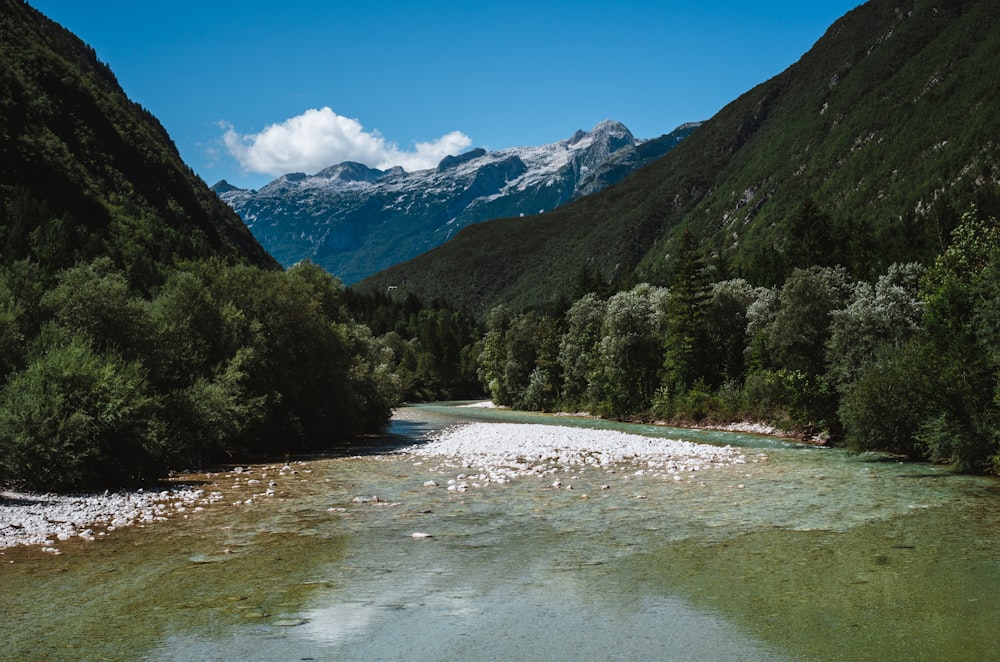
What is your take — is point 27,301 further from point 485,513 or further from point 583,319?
point 583,319

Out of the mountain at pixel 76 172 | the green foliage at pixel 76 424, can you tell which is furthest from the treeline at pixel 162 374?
the mountain at pixel 76 172

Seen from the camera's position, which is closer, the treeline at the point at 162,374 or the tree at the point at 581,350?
the treeline at the point at 162,374

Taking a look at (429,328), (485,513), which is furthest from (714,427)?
(429,328)

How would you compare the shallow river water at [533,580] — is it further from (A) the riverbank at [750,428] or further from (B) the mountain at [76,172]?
(B) the mountain at [76,172]

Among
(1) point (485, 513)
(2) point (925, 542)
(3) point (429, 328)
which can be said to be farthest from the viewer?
(3) point (429, 328)

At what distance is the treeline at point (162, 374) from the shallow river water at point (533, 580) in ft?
18.0

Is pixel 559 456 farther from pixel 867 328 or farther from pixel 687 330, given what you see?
pixel 687 330

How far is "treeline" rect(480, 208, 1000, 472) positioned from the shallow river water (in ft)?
20.6

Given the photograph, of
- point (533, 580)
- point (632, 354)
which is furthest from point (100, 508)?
point (632, 354)

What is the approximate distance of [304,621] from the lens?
35.1 feet

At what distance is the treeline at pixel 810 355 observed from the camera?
87.6ft

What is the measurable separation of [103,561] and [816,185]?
200m

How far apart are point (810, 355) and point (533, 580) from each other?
37423mm

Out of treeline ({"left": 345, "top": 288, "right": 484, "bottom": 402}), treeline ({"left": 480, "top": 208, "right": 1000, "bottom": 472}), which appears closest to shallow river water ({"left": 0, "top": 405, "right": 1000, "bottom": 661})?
treeline ({"left": 480, "top": 208, "right": 1000, "bottom": 472})
